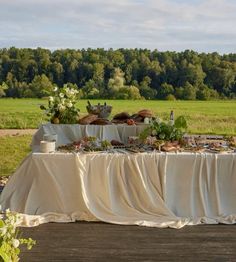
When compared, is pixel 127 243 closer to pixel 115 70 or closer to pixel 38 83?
pixel 38 83

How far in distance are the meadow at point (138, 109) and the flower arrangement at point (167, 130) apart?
5266 mm

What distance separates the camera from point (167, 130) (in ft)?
16.9

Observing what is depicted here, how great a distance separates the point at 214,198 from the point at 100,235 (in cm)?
106

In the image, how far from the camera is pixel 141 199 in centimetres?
471

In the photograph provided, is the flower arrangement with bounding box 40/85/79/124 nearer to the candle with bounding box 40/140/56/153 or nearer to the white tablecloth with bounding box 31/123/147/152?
the white tablecloth with bounding box 31/123/147/152

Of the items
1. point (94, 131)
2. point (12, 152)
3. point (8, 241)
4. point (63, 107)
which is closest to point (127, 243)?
point (8, 241)

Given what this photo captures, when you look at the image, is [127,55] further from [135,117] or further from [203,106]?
[135,117]

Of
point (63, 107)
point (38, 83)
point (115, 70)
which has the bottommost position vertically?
point (38, 83)

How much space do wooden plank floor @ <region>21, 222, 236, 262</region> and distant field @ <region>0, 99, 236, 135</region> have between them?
12.7 metres

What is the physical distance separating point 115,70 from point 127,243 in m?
18.8

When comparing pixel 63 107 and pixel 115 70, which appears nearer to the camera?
pixel 63 107

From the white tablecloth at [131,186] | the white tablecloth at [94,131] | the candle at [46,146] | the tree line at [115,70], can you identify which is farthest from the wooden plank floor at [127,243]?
the tree line at [115,70]

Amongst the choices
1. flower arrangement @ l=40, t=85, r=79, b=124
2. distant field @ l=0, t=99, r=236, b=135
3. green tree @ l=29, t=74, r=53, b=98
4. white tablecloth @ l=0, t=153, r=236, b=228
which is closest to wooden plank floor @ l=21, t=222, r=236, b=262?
white tablecloth @ l=0, t=153, r=236, b=228

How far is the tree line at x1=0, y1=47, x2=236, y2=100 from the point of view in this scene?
22.0 m
